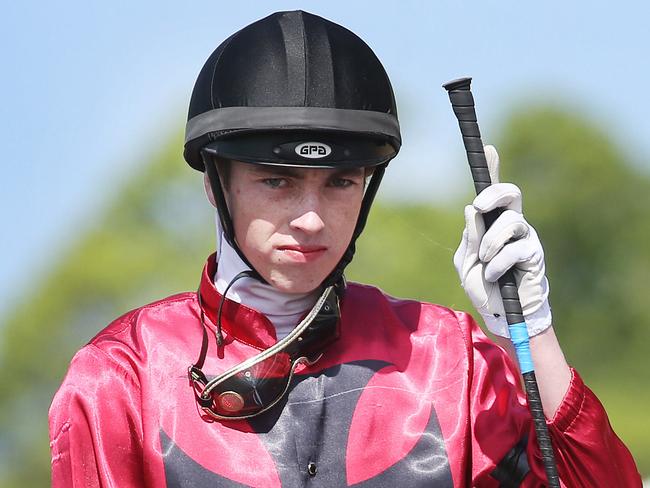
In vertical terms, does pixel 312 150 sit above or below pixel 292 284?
above

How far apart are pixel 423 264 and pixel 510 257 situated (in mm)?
13542

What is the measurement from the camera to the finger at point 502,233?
10.5 ft

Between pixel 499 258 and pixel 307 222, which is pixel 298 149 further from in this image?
Answer: pixel 499 258

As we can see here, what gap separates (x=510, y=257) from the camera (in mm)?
3203

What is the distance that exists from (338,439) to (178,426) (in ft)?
1.36

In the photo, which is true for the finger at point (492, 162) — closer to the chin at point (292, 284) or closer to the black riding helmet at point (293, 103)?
the black riding helmet at point (293, 103)

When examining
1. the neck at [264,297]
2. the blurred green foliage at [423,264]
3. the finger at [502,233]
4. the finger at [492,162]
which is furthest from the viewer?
the blurred green foliage at [423,264]

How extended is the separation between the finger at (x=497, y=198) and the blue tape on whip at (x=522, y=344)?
29 cm

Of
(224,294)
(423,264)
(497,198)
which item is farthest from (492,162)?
(423,264)

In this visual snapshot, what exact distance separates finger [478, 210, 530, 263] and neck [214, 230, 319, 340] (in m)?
0.55

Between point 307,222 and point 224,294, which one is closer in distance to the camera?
point 307,222

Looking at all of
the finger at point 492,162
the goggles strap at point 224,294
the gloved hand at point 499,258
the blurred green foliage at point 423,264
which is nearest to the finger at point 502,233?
the gloved hand at point 499,258

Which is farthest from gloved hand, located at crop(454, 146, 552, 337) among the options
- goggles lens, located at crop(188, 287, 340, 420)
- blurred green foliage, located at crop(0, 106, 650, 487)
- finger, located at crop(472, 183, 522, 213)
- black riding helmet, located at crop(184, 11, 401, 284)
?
blurred green foliage, located at crop(0, 106, 650, 487)

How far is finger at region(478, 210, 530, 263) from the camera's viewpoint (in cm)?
320
